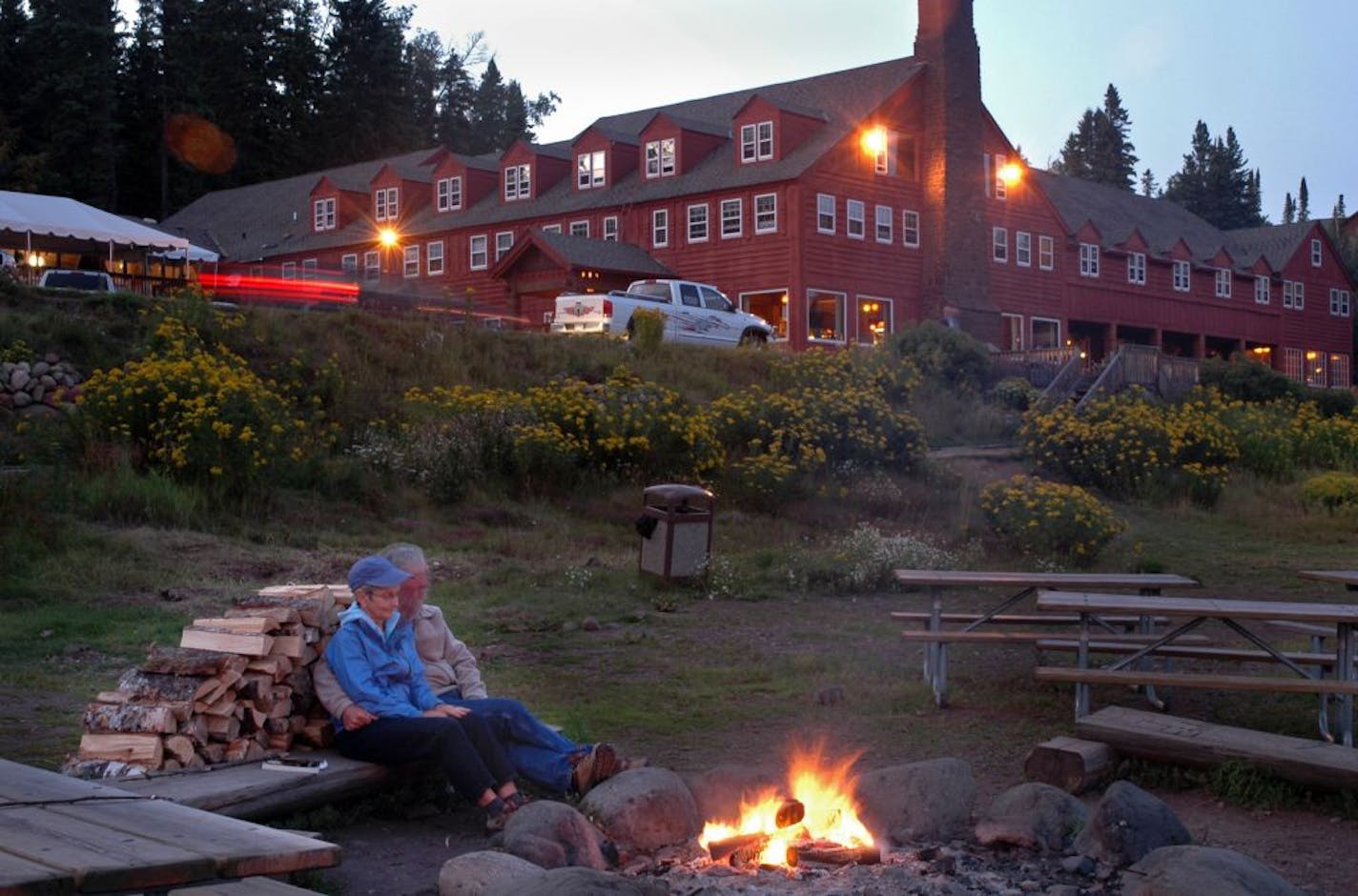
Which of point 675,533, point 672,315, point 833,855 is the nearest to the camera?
point 833,855

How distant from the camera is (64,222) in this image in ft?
110

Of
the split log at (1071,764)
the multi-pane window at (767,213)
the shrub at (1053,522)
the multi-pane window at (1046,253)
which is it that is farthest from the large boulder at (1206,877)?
the multi-pane window at (1046,253)

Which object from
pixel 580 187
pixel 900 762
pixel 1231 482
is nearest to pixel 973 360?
pixel 1231 482

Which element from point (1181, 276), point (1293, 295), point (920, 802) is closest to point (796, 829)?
point (920, 802)

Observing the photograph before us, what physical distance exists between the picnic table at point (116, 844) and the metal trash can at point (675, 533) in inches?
392

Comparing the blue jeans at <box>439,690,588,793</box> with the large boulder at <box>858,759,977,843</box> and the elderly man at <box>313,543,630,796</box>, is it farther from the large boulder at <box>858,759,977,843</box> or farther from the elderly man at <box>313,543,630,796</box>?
the large boulder at <box>858,759,977,843</box>

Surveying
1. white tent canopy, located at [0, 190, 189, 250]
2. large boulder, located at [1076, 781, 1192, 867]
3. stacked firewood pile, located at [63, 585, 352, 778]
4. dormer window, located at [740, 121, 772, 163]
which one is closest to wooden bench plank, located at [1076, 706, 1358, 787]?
large boulder, located at [1076, 781, 1192, 867]

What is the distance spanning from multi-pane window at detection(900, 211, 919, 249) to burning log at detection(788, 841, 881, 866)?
37.5 m

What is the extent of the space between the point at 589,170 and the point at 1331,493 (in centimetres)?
2757

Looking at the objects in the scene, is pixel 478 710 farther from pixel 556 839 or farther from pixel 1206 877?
pixel 1206 877

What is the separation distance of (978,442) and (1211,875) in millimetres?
22956

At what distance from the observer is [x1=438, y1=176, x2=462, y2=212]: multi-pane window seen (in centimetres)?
4916

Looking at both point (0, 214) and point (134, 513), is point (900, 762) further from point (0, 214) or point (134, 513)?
point (0, 214)

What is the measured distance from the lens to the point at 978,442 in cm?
2786
